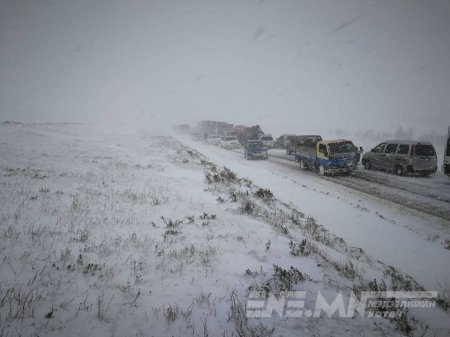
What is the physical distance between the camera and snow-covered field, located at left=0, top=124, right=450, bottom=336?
3189mm

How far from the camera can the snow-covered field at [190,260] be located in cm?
319

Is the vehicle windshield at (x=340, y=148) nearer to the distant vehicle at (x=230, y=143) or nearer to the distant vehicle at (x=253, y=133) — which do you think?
the distant vehicle at (x=230, y=143)

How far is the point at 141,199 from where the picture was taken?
8.52m

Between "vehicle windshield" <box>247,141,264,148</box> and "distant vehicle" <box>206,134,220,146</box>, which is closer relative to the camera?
"vehicle windshield" <box>247,141,264,148</box>

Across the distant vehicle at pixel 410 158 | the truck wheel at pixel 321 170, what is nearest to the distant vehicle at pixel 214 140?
the truck wheel at pixel 321 170

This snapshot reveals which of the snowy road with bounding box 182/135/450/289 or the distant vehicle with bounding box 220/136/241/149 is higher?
the distant vehicle with bounding box 220/136/241/149

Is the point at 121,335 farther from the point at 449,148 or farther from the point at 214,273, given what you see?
the point at 449,148

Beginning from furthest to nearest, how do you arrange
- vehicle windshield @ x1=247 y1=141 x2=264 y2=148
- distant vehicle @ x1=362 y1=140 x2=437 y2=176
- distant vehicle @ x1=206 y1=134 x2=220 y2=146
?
distant vehicle @ x1=206 y1=134 x2=220 y2=146
vehicle windshield @ x1=247 y1=141 x2=264 y2=148
distant vehicle @ x1=362 y1=140 x2=437 y2=176

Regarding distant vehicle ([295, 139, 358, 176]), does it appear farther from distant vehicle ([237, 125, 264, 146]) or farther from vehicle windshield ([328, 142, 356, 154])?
distant vehicle ([237, 125, 264, 146])

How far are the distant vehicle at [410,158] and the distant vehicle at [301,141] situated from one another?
4881mm

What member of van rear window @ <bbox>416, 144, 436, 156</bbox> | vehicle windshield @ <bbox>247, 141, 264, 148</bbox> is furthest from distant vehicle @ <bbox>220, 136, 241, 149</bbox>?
van rear window @ <bbox>416, 144, 436, 156</bbox>

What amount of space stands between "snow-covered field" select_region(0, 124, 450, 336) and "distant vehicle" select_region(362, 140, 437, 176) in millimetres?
7470

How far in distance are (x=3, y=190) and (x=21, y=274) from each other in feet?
21.3

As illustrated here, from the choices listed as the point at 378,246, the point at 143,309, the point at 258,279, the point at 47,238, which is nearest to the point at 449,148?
the point at 378,246
